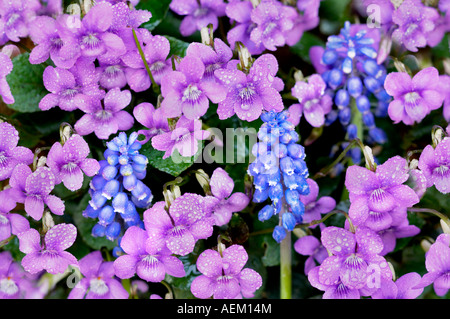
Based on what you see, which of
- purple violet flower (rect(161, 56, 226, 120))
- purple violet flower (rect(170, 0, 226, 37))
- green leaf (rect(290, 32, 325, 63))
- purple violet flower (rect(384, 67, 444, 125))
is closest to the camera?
purple violet flower (rect(161, 56, 226, 120))

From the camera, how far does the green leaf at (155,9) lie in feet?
3.63

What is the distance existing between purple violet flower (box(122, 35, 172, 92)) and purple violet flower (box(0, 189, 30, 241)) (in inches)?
11.6

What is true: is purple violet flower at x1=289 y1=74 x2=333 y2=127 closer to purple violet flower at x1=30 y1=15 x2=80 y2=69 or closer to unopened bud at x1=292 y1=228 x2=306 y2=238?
unopened bud at x1=292 y1=228 x2=306 y2=238

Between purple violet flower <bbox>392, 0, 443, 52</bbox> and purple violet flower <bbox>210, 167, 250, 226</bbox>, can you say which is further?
purple violet flower <bbox>392, 0, 443, 52</bbox>

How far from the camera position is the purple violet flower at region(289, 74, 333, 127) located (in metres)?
1.03

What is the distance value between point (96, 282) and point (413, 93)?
0.73 metres

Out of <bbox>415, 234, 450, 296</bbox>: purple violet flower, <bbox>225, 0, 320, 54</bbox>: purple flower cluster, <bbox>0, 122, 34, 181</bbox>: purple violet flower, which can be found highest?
<bbox>225, 0, 320, 54</bbox>: purple flower cluster

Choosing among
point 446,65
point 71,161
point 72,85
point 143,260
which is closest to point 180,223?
point 143,260

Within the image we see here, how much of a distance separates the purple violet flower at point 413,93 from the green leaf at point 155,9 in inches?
19.0

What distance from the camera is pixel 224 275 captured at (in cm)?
94

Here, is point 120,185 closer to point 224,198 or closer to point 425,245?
point 224,198

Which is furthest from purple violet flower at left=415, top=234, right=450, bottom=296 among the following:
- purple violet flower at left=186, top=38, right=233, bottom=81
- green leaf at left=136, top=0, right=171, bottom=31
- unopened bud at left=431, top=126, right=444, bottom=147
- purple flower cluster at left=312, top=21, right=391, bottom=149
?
green leaf at left=136, top=0, right=171, bottom=31

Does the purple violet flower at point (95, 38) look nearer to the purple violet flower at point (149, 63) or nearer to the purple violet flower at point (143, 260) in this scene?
the purple violet flower at point (149, 63)
